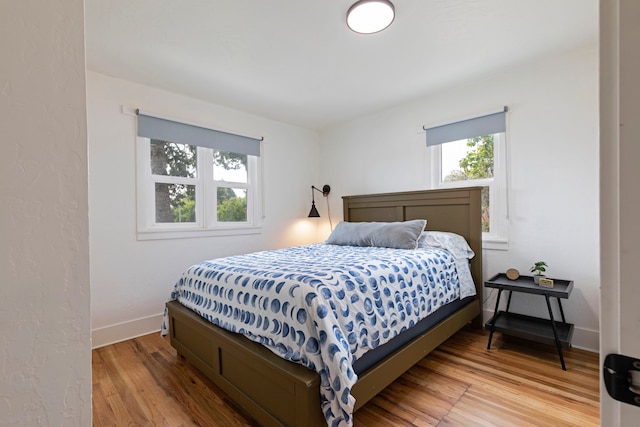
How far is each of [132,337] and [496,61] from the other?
4.06m

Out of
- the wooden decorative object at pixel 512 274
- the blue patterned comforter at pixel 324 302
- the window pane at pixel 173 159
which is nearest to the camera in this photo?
the blue patterned comforter at pixel 324 302

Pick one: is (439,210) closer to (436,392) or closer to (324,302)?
(436,392)

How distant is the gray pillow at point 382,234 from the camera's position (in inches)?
103

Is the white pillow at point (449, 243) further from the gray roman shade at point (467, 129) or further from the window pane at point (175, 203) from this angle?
the window pane at point (175, 203)

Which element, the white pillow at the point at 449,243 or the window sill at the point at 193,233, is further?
the window sill at the point at 193,233

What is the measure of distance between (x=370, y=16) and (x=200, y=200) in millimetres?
2390

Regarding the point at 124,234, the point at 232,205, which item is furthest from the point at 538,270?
the point at 124,234

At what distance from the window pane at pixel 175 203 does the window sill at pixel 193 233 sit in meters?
0.13

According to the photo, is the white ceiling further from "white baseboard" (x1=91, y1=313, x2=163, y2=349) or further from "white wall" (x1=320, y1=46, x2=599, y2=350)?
"white baseboard" (x1=91, y1=313, x2=163, y2=349)

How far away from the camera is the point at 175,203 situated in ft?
9.98

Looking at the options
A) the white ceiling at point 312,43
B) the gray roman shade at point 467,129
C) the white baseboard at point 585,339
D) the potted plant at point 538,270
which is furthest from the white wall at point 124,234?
the white baseboard at point 585,339

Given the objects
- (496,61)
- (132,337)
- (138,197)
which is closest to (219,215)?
(138,197)

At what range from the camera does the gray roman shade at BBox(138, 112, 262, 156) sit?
2807mm

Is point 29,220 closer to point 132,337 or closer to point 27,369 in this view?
point 27,369
